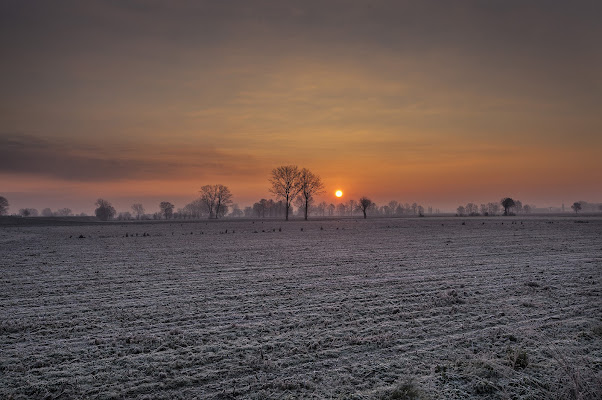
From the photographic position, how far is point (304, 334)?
746 centimetres

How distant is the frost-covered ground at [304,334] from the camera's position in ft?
17.6

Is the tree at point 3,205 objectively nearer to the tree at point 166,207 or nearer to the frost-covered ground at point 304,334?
the tree at point 166,207

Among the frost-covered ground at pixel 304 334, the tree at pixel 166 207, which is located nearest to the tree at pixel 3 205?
the tree at pixel 166 207

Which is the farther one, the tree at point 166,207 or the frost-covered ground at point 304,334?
the tree at point 166,207

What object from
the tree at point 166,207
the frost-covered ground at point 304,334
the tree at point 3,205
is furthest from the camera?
the tree at point 166,207

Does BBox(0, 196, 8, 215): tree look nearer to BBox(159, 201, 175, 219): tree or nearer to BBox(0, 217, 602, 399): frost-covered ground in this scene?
BBox(159, 201, 175, 219): tree

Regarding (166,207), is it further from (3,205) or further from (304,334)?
(304,334)

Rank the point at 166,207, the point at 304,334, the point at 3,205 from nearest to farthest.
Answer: the point at 304,334 → the point at 3,205 → the point at 166,207

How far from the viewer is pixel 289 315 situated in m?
8.81

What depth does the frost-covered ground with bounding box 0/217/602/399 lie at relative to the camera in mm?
5375

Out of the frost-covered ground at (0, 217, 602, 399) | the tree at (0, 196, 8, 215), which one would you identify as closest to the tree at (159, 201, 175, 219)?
the tree at (0, 196, 8, 215)

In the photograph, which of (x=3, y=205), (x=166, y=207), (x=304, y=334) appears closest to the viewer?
(x=304, y=334)

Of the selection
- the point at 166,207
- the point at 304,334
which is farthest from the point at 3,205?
the point at 304,334

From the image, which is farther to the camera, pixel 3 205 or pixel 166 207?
pixel 166 207
